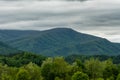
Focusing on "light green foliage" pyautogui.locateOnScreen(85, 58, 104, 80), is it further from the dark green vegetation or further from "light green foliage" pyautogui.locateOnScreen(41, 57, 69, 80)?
"light green foliage" pyautogui.locateOnScreen(41, 57, 69, 80)

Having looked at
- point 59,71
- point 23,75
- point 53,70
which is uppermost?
point 23,75

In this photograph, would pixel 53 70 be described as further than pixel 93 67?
No

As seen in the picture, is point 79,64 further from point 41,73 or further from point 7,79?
point 7,79

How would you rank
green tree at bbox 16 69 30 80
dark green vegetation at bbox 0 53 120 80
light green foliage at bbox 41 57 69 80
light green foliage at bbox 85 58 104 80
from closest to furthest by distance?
green tree at bbox 16 69 30 80, dark green vegetation at bbox 0 53 120 80, light green foliage at bbox 41 57 69 80, light green foliage at bbox 85 58 104 80

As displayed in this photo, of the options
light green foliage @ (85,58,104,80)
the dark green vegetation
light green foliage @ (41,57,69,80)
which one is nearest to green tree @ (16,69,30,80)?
the dark green vegetation

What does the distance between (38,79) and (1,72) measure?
23.5 m

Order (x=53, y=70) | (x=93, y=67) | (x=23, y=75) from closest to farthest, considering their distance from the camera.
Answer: (x=23, y=75), (x=53, y=70), (x=93, y=67)

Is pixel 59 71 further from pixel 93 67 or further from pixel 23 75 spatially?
pixel 23 75

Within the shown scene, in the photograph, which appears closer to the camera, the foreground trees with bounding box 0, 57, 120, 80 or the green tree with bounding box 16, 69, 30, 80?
the green tree with bounding box 16, 69, 30, 80

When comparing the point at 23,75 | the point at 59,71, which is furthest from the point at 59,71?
the point at 23,75

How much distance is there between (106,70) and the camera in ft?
492

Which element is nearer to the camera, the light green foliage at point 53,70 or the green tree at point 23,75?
the green tree at point 23,75

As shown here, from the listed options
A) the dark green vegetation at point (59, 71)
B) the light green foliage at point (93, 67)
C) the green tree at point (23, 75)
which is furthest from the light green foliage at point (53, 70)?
the green tree at point (23, 75)

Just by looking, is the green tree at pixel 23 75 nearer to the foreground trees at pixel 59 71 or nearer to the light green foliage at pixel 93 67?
the foreground trees at pixel 59 71
